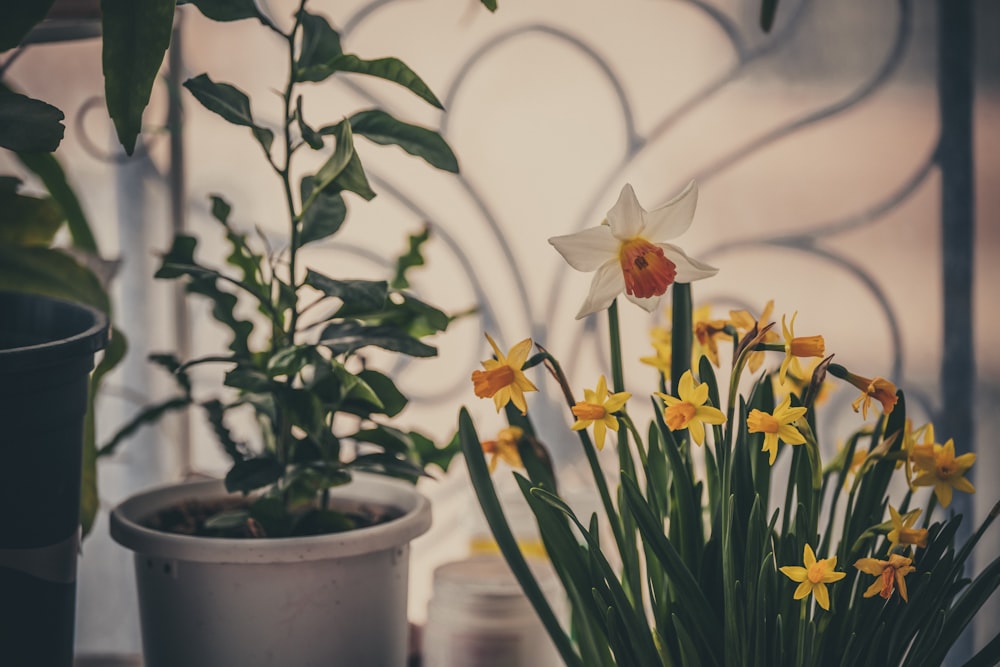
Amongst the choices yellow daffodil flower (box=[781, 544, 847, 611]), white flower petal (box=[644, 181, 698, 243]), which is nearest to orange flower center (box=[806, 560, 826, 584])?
yellow daffodil flower (box=[781, 544, 847, 611])

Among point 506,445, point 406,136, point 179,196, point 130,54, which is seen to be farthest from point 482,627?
point 179,196

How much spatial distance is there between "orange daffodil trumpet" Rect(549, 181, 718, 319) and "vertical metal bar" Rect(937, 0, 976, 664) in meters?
0.51

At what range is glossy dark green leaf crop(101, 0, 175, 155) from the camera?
55 centimetres

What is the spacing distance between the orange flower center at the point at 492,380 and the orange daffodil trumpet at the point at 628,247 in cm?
6

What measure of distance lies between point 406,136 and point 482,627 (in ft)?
1.29

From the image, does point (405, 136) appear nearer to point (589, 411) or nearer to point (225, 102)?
point (225, 102)

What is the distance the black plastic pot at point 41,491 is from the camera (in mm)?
531

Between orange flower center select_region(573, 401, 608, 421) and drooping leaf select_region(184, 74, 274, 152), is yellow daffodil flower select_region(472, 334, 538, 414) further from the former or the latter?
drooping leaf select_region(184, 74, 274, 152)

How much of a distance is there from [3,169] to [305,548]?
75 centimetres

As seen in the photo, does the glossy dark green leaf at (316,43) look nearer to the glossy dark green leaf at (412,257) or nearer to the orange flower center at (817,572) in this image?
the glossy dark green leaf at (412,257)

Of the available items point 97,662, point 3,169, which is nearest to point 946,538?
point 97,662

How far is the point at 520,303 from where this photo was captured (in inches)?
39.4

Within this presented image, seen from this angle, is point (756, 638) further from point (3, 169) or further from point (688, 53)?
point (3, 169)

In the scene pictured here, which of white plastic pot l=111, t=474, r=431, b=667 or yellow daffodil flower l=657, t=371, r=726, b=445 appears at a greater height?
yellow daffodil flower l=657, t=371, r=726, b=445
